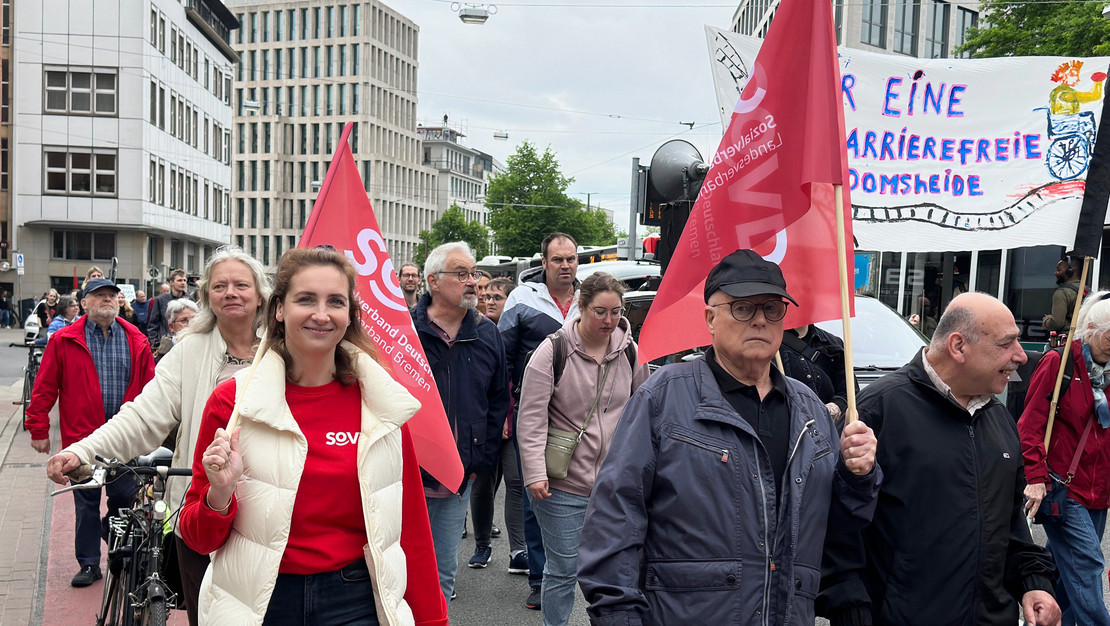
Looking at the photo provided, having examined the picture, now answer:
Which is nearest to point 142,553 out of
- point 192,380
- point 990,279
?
point 192,380

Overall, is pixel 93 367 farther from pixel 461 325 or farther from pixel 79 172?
pixel 79 172

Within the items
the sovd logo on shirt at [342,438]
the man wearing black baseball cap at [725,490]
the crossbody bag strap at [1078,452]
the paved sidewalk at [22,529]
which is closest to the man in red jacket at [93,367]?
the paved sidewalk at [22,529]

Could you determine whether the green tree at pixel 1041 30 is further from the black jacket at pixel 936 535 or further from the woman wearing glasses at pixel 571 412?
the black jacket at pixel 936 535

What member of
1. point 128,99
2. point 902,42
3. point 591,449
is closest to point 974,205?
point 591,449

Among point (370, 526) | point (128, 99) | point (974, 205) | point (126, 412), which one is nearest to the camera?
point (370, 526)

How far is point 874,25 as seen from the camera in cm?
4416

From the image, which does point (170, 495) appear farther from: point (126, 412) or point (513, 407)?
point (513, 407)

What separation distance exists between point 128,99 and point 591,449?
51.5 m

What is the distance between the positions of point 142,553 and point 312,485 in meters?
1.84

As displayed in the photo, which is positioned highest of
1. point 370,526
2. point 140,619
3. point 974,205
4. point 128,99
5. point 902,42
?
point 902,42

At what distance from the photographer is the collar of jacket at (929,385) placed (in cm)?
338

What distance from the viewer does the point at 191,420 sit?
4.36 m

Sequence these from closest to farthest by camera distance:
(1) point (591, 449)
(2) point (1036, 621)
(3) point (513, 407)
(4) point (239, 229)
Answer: (2) point (1036, 621), (1) point (591, 449), (3) point (513, 407), (4) point (239, 229)

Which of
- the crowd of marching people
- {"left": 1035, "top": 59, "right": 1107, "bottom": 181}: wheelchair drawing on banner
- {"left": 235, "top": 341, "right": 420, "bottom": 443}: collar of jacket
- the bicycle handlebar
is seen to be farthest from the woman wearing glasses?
{"left": 1035, "top": 59, "right": 1107, "bottom": 181}: wheelchair drawing on banner
